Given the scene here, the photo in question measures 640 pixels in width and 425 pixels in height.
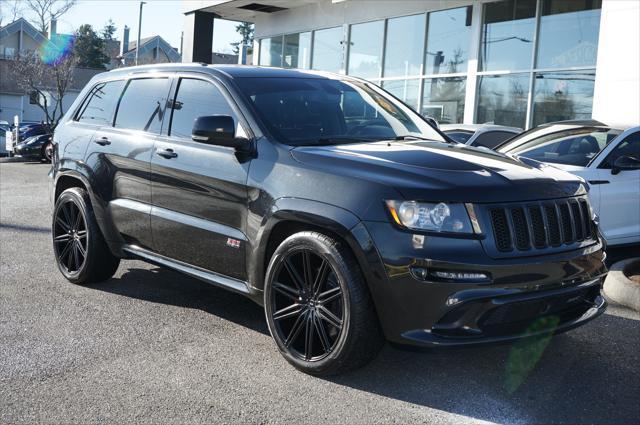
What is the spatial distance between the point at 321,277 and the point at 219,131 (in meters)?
1.15

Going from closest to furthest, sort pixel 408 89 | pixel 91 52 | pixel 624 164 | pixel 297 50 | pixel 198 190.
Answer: pixel 198 190 < pixel 624 164 < pixel 408 89 < pixel 297 50 < pixel 91 52

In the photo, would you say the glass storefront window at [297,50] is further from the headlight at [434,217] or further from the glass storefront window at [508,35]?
the headlight at [434,217]

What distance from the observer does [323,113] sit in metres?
4.95

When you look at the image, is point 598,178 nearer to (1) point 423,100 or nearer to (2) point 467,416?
(2) point 467,416

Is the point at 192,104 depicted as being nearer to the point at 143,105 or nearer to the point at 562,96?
the point at 143,105

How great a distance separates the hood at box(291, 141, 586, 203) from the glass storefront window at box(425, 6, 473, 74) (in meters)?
13.8

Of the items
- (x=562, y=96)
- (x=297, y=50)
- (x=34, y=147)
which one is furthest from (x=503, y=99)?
(x=34, y=147)

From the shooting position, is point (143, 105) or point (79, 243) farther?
point (79, 243)

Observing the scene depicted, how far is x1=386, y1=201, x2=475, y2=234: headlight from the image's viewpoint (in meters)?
3.68

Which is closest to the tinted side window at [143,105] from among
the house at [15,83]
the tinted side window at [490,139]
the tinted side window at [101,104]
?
the tinted side window at [101,104]

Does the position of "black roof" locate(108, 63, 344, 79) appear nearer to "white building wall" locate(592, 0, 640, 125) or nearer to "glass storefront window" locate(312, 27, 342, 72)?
"white building wall" locate(592, 0, 640, 125)

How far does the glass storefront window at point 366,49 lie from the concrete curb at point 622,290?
15060 millimetres

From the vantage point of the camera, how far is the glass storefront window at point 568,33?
14.7 m

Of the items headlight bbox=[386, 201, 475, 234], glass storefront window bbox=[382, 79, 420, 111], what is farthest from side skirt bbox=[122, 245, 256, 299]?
glass storefront window bbox=[382, 79, 420, 111]
